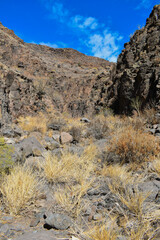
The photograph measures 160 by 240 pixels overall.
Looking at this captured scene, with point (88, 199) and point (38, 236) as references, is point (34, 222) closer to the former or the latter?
point (38, 236)

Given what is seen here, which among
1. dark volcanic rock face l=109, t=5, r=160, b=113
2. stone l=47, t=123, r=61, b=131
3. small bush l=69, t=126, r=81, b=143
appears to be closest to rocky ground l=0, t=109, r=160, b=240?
small bush l=69, t=126, r=81, b=143

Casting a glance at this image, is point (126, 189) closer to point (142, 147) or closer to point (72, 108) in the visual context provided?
point (142, 147)

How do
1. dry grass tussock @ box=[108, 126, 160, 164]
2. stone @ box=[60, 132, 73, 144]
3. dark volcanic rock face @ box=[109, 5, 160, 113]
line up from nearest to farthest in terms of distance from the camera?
dry grass tussock @ box=[108, 126, 160, 164] < stone @ box=[60, 132, 73, 144] < dark volcanic rock face @ box=[109, 5, 160, 113]

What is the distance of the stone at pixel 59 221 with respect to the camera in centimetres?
164

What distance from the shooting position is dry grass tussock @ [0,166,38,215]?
190cm

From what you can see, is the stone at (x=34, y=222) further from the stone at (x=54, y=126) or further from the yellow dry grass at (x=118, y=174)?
the stone at (x=54, y=126)

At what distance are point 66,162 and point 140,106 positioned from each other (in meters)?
6.45

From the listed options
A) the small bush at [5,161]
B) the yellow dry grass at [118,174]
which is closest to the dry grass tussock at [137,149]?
the yellow dry grass at [118,174]

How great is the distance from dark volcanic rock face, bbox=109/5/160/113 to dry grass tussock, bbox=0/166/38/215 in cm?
688

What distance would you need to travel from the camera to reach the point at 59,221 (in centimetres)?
168

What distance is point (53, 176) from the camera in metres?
2.75

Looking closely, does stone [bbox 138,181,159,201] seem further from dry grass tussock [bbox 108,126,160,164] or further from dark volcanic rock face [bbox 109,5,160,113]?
dark volcanic rock face [bbox 109,5,160,113]

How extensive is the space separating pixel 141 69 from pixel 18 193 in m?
8.89

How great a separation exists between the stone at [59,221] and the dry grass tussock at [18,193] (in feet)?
1.48
